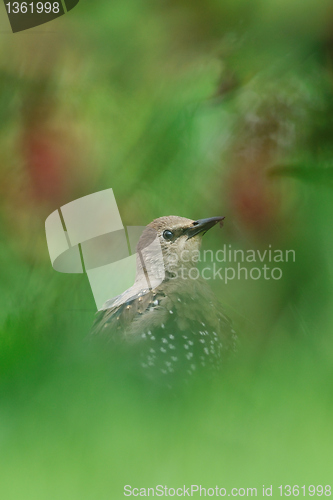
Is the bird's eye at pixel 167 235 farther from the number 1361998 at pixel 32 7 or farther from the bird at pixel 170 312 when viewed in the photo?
the number 1361998 at pixel 32 7

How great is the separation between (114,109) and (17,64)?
0.68ft

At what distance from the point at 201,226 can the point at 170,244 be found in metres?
0.17

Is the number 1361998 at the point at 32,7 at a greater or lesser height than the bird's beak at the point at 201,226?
greater

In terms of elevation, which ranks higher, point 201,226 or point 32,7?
point 32,7

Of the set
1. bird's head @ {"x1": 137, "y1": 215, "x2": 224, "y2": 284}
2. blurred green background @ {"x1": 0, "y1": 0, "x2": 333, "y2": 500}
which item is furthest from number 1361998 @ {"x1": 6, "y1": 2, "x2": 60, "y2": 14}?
bird's head @ {"x1": 137, "y1": 215, "x2": 224, "y2": 284}

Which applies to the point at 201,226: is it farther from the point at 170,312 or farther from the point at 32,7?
the point at 32,7

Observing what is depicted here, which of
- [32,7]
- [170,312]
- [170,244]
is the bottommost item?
[170,312]

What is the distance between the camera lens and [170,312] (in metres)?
0.77

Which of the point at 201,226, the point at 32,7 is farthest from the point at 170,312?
the point at 32,7

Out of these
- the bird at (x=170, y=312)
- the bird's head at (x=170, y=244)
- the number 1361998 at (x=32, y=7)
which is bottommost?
the bird at (x=170, y=312)

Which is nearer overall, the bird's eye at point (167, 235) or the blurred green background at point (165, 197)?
the blurred green background at point (165, 197)

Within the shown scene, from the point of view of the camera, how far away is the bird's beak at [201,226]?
0.67 meters

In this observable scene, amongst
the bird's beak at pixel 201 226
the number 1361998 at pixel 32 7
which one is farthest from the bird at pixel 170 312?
the number 1361998 at pixel 32 7

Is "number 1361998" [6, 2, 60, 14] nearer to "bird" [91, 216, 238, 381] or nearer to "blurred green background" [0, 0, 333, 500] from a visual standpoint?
"blurred green background" [0, 0, 333, 500]
